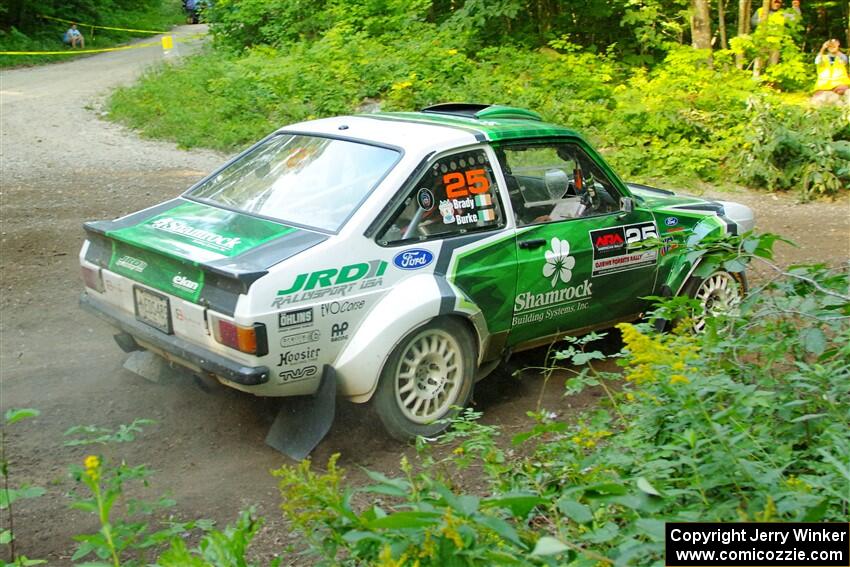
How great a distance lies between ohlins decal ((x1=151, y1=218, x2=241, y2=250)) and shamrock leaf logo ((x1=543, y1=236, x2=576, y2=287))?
6.34ft

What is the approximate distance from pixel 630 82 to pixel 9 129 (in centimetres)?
993

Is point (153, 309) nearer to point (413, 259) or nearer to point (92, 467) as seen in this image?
point (413, 259)

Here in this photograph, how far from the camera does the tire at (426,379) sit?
17.7ft

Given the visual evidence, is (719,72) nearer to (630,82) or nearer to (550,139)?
(630,82)

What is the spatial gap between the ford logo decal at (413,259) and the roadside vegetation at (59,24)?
21.4 metres

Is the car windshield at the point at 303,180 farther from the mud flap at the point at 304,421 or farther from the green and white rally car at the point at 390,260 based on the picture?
the mud flap at the point at 304,421

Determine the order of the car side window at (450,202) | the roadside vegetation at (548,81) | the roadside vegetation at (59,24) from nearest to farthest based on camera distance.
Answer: the car side window at (450,202) → the roadside vegetation at (548,81) → the roadside vegetation at (59,24)

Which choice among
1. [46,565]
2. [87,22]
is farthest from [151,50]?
[46,565]

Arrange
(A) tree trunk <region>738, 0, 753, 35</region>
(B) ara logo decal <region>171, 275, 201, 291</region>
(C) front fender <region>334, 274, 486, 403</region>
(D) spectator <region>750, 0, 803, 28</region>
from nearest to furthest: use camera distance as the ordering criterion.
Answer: (B) ara logo decal <region>171, 275, 201, 291</region> → (C) front fender <region>334, 274, 486, 403</region> → (D) spectator <region>750, 0, 803, 28</region> → (A) tree trunk <region>738, 0, 753, 35</region>

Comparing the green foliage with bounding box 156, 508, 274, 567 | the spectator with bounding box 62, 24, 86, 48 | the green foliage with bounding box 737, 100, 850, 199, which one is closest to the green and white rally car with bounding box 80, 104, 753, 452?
the green foliage with bounding box 156, 508, 274, 567

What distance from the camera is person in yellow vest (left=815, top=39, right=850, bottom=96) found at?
1506 centimetres

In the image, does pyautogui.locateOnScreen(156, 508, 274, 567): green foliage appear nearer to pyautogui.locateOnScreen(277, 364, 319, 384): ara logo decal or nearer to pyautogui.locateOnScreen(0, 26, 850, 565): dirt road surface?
pyautogui.locateOnScreen(0, 26, 850, 565): dirt road surface

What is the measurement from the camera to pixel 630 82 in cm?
1534

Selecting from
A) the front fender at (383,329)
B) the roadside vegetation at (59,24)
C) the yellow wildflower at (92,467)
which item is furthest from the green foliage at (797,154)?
the roadside vegetation at (59,24)
